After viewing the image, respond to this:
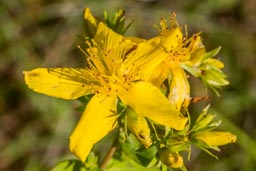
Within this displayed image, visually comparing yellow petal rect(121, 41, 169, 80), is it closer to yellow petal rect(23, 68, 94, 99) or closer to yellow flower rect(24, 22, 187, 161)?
yellow flower rect(24, 22, 187, 161)

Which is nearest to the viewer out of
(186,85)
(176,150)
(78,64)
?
(176,150)

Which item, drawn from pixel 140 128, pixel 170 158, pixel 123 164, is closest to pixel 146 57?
pixel 140 128

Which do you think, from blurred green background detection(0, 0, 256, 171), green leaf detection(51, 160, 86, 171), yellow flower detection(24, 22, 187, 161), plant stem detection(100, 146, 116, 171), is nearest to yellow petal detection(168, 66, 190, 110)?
yellow flower detection(24, 22, 187, 161)

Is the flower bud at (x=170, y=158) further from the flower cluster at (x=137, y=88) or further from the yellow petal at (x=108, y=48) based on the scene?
the yellow petal at (x=108, y=48)

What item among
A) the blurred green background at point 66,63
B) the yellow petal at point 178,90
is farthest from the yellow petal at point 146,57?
the blurred green background at point 66,63

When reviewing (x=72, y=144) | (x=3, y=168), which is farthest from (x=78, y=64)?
(x=72, y=144)

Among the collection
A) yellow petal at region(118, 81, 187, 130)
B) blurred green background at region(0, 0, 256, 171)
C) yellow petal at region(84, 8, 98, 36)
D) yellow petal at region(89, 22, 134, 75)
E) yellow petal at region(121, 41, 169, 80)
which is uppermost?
yellow petal at region(84, 8, 98, 36)

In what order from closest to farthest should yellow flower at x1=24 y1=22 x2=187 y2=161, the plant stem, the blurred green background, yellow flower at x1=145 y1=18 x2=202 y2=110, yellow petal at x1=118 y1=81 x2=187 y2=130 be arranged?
yellow petal at x1=118 y1=81 x2=187 y2=130, yellow flower at x1=24 y1=22 x2=187 y2=161, yellow flower at x1=145 y1=18 x2=202 y2=110, the plant stem, the blurred green background

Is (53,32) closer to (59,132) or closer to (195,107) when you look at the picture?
(59,132)
